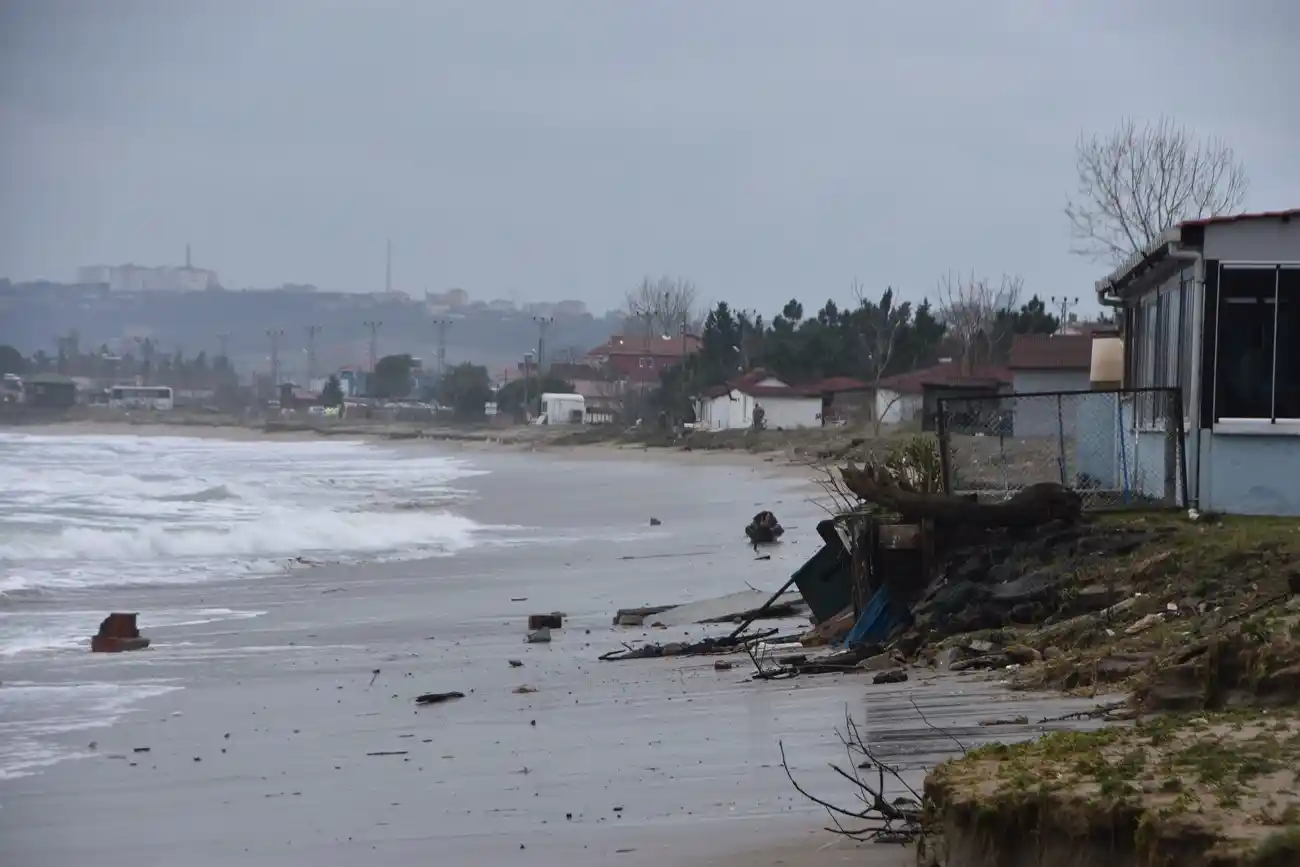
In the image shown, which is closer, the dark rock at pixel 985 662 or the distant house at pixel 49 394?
the dark rock at pixel 985 662

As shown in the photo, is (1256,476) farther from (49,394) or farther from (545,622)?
(49,394)

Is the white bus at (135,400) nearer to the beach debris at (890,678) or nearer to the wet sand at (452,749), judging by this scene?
the wet sand at (452,749)

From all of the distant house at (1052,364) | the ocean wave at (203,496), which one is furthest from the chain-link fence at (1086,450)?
the ocean wave at (203,496)

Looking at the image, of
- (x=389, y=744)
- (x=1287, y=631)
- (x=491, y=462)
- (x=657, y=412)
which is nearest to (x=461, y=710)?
(x=389, y=744)

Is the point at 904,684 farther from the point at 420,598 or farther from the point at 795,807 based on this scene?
the point at 420,598

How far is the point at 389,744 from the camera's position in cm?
1116

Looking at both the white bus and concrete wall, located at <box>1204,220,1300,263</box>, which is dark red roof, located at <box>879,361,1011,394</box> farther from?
the white bus

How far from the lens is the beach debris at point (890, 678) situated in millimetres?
11516

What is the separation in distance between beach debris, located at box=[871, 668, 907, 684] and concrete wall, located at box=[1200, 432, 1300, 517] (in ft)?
15.7

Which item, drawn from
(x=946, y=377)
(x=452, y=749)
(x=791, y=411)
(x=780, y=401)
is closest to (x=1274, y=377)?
(x=452, y=749)

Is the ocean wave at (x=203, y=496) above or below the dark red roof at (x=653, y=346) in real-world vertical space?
below

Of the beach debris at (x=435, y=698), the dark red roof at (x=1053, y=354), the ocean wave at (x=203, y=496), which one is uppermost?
the dark red roof at (x=1053, y=354)

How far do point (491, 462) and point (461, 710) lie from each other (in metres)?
70.3

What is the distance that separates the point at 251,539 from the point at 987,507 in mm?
22206
